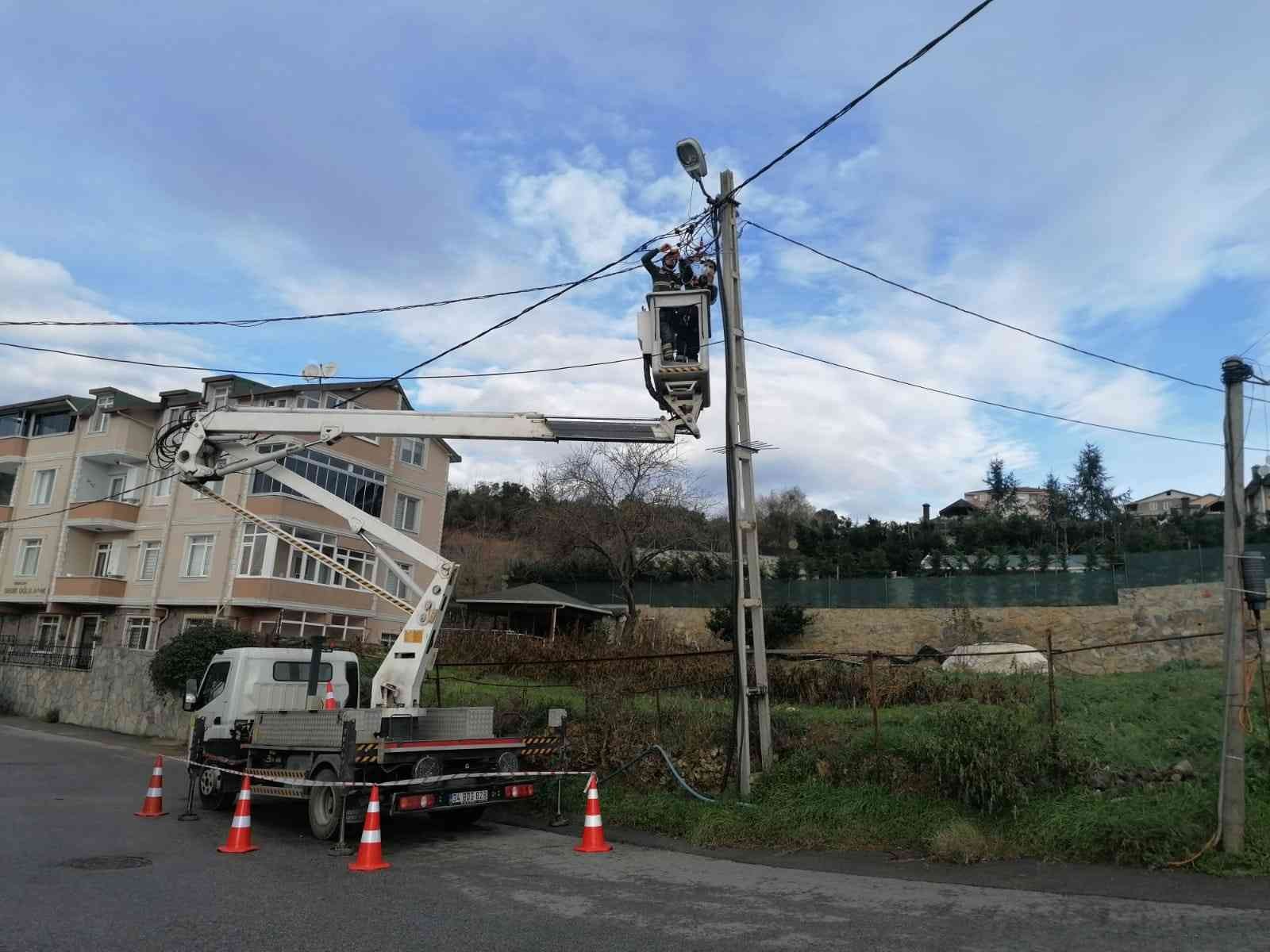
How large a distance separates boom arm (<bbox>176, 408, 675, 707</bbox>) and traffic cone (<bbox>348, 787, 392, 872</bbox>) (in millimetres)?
2303

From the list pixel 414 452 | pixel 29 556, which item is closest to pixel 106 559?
pixel 29 556

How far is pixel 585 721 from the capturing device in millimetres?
12820

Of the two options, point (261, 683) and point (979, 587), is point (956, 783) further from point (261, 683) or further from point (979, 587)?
point (979, 587)

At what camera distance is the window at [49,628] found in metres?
37.0

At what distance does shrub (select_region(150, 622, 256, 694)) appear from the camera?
21.6 metres

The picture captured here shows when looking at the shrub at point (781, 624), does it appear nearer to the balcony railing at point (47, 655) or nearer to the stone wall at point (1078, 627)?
the stone wall at point (1078, 627)

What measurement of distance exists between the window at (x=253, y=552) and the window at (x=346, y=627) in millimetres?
3495

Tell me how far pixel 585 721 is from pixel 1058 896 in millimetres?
6827

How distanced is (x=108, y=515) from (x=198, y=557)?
507cm

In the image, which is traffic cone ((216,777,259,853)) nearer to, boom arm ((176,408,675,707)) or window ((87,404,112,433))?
boom arm ((176,408,675,707))

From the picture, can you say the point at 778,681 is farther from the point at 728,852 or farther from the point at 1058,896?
the point at 1058,896

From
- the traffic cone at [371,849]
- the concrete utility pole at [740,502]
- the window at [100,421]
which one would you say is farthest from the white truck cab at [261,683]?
the window at [100,421]

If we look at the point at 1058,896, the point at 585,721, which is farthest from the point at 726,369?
the point at 1058,896

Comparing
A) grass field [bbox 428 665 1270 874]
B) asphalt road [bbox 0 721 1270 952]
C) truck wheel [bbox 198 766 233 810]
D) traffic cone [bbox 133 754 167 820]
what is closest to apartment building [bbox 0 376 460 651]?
truck wheel [bbox 198 766 233 810]
